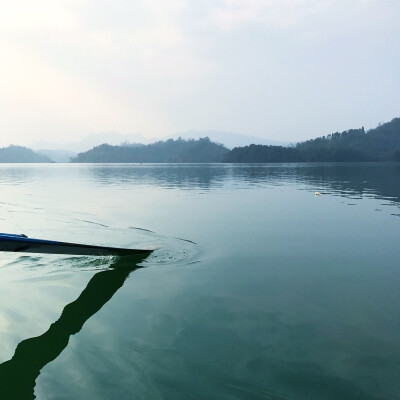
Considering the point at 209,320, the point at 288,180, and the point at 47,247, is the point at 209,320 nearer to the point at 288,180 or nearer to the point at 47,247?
the point at 47,247

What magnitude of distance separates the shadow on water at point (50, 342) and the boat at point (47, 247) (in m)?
0.94

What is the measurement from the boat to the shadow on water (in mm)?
944

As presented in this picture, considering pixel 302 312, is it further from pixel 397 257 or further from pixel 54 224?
pixel 54 224

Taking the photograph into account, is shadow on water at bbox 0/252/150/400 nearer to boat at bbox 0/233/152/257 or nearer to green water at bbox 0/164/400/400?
green water at bbox 0/164/400/400

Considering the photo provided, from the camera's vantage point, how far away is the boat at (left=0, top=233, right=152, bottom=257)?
31.4 ft

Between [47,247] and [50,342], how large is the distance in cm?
359

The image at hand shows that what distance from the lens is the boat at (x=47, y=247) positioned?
377 inches

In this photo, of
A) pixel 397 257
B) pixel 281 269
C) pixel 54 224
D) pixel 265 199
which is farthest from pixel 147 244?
pixel 265 199

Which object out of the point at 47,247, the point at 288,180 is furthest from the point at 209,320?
the point at 288,180

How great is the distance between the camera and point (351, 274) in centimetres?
1248

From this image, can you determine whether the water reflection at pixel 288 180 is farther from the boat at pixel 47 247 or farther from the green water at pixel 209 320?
the boat at pixel 47 247

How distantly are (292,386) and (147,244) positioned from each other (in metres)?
11.8

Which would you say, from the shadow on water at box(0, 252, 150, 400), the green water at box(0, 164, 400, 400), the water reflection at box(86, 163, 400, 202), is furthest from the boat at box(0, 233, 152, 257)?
the water reflection at box(86, 163, 400, 202)

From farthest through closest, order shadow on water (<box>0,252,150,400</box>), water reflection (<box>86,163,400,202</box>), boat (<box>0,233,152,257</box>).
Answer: water reflection (<box>86,163,400,202</box>), boat (<box>0,233,152,257</box>), shadow on water (<box>0,252,150,400</box>)
